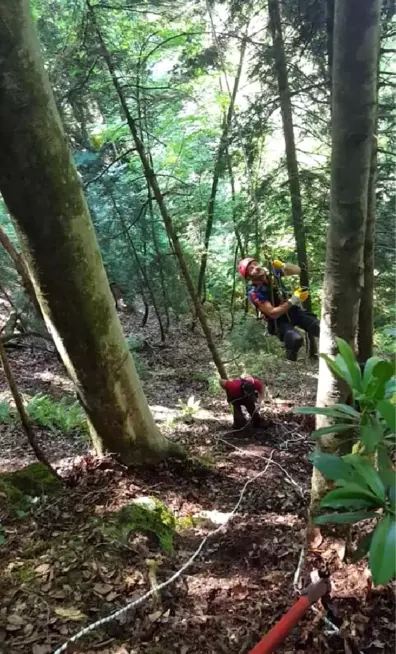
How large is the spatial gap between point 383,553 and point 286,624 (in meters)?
0.73

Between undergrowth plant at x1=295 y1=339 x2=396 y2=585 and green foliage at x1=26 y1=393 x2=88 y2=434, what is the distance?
4.86 m

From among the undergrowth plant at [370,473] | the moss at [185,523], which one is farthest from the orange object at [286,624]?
the moss at [185,523]

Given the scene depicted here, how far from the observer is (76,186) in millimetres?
3092

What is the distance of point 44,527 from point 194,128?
13.5 m

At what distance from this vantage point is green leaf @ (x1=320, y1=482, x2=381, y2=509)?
1655mm

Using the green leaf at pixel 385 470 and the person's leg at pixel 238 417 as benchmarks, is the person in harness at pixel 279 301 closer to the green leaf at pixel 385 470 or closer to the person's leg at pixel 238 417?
the person's leg at pixel 238 417

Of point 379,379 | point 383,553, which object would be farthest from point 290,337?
point 383,553

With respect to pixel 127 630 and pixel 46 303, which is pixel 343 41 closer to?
pixel 46 303

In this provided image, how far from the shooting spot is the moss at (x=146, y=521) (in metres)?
3.28

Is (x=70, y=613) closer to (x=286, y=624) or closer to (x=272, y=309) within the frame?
(x=286, y=624)

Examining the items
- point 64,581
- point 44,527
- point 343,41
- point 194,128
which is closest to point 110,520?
point 44,527

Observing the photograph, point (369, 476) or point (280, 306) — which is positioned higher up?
point (280, 306)

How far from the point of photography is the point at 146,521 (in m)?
3.44

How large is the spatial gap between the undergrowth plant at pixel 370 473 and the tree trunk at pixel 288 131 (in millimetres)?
6735
